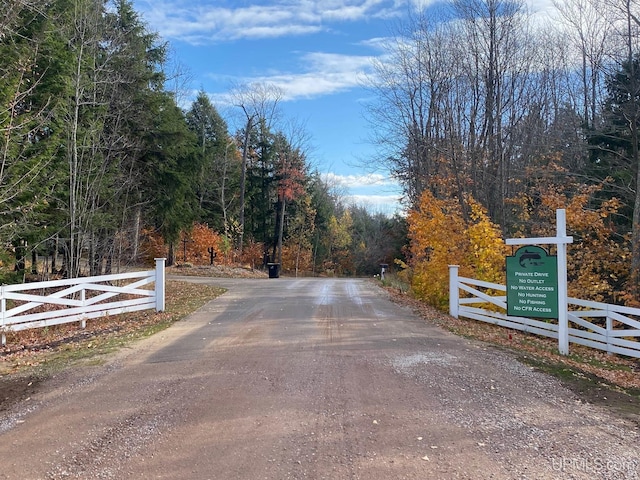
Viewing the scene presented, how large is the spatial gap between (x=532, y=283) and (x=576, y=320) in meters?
1.77

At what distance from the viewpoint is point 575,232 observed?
14867 millimetres

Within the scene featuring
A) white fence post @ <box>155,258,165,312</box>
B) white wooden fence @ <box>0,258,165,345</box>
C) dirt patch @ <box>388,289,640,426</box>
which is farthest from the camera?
white fence post @ <box>155,258,165,312</box>

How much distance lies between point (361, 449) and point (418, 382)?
2128mm

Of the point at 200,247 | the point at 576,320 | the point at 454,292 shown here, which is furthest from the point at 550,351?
the point at 200,247

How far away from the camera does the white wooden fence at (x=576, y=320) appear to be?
29.1ft

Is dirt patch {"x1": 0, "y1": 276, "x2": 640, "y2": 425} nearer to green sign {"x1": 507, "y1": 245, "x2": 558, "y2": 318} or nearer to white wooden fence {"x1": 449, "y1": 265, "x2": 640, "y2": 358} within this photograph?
white wooden fence {"x1": 449, "y1": 265, "x2": 640, "y2": 358}

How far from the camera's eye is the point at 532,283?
8625mm

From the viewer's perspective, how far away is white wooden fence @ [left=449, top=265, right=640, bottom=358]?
29.1 ft

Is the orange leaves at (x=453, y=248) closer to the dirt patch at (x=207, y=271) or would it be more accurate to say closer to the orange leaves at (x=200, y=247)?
the dirt patch at (x=207, y=271)

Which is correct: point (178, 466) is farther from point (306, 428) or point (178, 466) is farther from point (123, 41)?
point (123, 41)

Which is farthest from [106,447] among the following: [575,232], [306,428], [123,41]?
[123,41]

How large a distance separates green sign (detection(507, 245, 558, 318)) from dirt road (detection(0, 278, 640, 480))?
1493 mm

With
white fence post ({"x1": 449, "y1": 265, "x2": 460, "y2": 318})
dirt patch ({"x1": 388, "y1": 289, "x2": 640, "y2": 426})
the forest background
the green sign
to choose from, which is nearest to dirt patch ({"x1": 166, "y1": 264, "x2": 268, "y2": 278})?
the forest background

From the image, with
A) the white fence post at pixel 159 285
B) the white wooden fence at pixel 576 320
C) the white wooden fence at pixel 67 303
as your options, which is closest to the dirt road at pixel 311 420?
the white wooden fence at pixel 67 303
